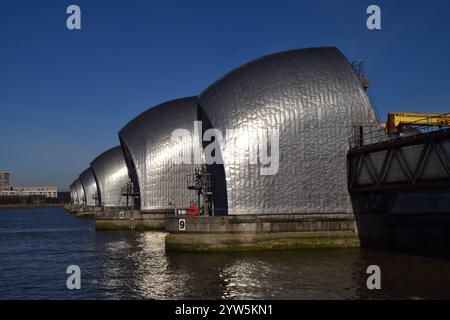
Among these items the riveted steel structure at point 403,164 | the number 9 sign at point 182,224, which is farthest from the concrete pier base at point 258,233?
the riveted steel structure at point 403,164

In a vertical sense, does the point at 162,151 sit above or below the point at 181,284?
above

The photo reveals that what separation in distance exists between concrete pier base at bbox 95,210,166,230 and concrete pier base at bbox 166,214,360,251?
2709cm

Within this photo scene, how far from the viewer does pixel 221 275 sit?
28031 mm

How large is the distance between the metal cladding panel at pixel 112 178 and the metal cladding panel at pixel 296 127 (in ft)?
177

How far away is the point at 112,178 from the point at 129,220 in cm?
2999

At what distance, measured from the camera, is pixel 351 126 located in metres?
42.3

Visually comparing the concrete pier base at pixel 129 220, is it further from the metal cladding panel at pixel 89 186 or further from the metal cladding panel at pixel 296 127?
the metal cladding panel at pixel 89 186

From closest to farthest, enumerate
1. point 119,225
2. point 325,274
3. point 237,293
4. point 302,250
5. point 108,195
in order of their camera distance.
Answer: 1. point 237,293
2. point 325,274
3. point 302,250
4. point 119,225
5. point 108,195

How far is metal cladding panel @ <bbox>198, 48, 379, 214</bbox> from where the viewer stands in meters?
41.0

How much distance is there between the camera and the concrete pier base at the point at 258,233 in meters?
36.9

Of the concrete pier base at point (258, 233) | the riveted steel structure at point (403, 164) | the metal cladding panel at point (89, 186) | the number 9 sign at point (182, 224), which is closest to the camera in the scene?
the riveted steel structure at point (403, 164)

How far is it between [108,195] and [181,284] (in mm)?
71247
